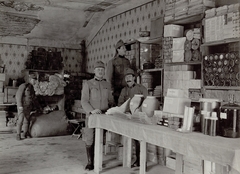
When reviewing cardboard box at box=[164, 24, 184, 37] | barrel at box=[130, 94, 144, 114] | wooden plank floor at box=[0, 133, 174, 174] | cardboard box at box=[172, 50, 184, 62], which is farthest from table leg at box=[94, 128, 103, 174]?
cardboard box at box=[164, 24, 184, 37]

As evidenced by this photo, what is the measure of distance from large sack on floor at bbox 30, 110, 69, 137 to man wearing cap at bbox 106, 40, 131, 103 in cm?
276

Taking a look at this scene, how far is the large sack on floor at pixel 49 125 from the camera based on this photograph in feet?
27.4

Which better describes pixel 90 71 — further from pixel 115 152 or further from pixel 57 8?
pixel 115 152

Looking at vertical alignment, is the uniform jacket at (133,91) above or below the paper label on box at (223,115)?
above

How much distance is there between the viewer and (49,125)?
8.54m

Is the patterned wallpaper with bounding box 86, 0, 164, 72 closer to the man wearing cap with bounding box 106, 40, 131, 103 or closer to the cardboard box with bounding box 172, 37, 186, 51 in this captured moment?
the man wearing cap with bounding box 106, 40, 131, 103

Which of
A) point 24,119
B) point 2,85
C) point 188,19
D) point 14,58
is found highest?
point 188,19

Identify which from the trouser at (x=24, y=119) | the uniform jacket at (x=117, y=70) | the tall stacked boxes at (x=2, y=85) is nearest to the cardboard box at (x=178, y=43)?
the uniform jacket at (x=117, y=70)

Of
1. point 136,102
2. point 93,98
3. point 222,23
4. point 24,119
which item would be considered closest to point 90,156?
point 93,98

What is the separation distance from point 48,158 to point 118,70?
2.50 meters

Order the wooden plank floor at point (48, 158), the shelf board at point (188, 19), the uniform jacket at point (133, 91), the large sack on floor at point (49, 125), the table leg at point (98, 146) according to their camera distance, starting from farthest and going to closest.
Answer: the large sack on floor at point (49, 125)
the uniform jacket at point (133, 91)
the wooden plank floor at point (48, 158)
the shelf board at point (188, 19)
the table leg at point (98, 146)

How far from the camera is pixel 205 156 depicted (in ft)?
8.95

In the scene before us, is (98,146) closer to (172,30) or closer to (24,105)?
(172,30)

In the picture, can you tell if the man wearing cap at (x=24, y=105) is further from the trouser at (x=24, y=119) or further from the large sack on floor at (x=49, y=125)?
the large sack on floor at (x=49, y=125)
